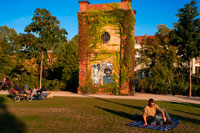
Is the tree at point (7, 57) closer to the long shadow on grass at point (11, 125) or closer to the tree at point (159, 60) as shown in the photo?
the tree at point (159, 60)

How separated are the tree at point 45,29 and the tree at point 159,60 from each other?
452 inches

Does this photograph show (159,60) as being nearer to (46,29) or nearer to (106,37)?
(106,37)

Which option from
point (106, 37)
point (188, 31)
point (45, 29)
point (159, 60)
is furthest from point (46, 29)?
point (159, 60)

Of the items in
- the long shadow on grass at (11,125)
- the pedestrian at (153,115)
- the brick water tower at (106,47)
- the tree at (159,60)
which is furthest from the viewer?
the tree at (159,60)

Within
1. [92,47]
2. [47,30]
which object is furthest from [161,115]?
[47,30]

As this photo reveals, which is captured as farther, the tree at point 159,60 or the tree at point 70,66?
the tree at point 70,66

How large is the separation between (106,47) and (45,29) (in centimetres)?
673

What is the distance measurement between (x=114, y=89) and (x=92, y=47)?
→ 496 centimetres

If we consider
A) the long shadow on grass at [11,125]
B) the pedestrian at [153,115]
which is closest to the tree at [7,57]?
the long shadow on grass at [11,125]

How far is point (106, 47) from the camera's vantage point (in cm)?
2462

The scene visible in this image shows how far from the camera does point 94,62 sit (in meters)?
24.8

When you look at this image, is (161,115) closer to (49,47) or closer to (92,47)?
(92,47)

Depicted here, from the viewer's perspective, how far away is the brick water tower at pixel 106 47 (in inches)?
945

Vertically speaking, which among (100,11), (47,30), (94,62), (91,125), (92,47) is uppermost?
(100,11)
